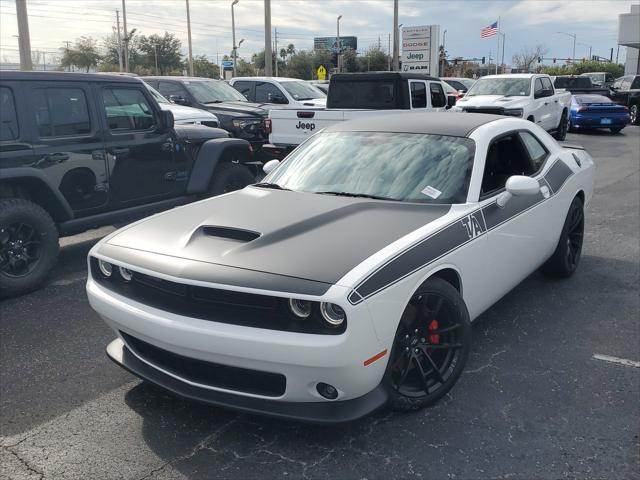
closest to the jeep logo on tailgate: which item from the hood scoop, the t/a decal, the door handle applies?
the door handle

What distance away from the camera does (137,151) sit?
22.3 ft

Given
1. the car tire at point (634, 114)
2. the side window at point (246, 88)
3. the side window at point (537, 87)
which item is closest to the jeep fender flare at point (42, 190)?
the side window at point (246, 88)

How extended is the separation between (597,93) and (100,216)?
71.9 ft

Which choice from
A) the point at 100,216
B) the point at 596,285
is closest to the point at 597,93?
the point at 596,285

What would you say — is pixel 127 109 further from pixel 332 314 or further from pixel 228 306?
pixel 332 314

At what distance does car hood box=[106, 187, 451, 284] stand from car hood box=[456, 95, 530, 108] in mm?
12249

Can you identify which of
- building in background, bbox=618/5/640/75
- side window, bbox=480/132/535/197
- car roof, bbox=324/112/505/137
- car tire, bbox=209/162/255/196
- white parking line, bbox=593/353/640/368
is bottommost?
white parking line, bbox=593/353/640/368

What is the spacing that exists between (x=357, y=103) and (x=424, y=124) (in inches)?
297

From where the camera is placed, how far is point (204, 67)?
279 feet

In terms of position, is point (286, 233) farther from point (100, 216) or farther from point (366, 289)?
point (100, 216)

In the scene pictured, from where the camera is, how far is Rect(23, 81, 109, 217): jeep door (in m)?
5.86

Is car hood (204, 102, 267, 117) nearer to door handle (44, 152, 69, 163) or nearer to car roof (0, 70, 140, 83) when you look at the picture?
car roof (0, 70, 140, 83)

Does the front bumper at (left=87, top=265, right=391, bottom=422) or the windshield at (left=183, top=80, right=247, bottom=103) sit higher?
the windshield at (left=183, top=80, right=247, bottom=103)

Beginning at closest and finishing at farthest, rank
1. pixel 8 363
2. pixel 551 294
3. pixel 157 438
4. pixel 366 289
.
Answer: pixel 366 289 → pixel 157 438 → pixel 8 363 → pixel 551 294
